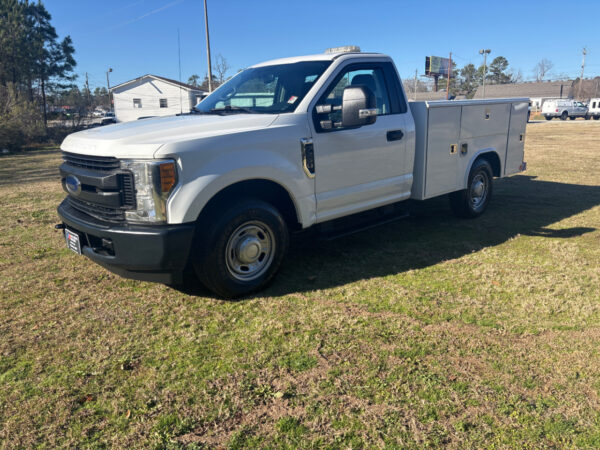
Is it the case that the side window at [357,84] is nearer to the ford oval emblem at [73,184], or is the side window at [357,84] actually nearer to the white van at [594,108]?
the ford oval emblem at [73,184]

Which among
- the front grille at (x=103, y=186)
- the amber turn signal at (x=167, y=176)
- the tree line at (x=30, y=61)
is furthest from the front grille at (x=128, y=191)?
the tree line at (x=30, y=61)

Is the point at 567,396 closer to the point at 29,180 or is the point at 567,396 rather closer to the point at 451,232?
the point at 451,232

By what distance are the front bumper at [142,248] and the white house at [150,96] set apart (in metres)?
53.0

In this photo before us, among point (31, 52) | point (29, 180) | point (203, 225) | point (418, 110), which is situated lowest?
point (29, 180)

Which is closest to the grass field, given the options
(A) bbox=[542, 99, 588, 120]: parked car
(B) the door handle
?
(B) the door handle

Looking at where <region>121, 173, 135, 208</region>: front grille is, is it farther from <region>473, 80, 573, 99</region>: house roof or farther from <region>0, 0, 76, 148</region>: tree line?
<region>473, 80, 573, 99</region>: house roof

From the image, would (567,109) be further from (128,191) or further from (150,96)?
(128,191)

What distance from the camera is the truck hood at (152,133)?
3.50m

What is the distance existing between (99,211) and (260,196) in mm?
1370

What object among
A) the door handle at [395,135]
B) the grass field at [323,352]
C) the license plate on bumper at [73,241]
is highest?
the door handle at [395,135]

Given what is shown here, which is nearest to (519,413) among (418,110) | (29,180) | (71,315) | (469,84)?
(71,315)

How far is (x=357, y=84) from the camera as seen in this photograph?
464 centimetres

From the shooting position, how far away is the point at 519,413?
253 centimetres

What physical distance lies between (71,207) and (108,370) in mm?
1857
